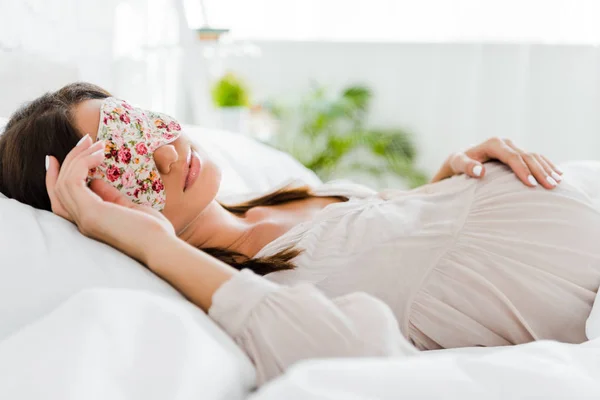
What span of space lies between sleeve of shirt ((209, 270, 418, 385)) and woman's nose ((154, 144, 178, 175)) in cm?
44

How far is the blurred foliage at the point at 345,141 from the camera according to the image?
13.4ft

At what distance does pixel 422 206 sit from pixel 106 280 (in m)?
0.68

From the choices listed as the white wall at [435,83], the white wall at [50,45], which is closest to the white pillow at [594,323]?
the white wall at [50,45]

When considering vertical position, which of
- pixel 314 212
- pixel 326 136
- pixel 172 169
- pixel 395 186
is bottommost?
pixel 395 186

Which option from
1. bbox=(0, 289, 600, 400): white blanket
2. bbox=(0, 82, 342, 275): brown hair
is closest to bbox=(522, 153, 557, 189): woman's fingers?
bbox=(0, 82, 342, 275): brown hair

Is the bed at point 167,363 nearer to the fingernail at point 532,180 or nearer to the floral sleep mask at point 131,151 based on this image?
the floral sleep mask at point 131,151

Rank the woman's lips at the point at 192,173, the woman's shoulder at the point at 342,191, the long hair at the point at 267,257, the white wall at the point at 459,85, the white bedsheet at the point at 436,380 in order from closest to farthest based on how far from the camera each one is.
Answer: the white bedsheet at the point at 436,380
the long hair at the point at 267,257
the woman's lips at the point at 192,173
the woman's shoulder at the point at 342,191
the white wall at the point at 459,85

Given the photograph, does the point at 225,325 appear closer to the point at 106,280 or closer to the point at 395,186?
the point at 106,280

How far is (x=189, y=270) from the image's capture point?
3.06 feet

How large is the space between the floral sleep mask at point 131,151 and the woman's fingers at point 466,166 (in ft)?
1.99

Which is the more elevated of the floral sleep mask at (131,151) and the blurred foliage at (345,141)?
the floral sleep mask at (131,151)

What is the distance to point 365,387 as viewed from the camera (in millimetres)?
644

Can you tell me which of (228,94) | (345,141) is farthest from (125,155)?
(345,141)

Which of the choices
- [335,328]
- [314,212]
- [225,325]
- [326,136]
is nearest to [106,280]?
[225,325]
